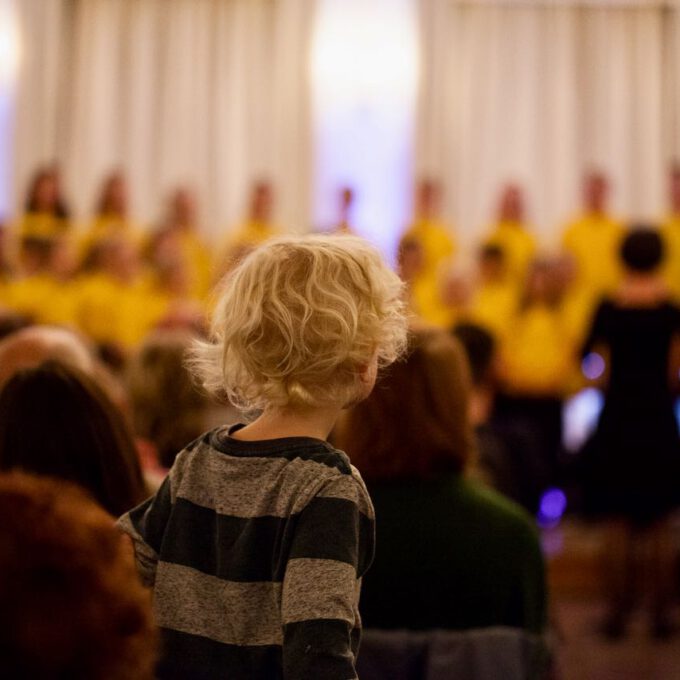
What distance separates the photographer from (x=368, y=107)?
33.4 ft

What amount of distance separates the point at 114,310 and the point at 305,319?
5.33 m

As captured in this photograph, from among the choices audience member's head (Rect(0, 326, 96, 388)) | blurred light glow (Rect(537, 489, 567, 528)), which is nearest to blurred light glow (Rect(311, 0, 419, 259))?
blurred light glow (Rect(537, 489, 567, 528))

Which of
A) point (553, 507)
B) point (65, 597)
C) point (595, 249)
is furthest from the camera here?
point (595, 249)

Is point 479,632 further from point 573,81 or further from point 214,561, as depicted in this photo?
point 573,81

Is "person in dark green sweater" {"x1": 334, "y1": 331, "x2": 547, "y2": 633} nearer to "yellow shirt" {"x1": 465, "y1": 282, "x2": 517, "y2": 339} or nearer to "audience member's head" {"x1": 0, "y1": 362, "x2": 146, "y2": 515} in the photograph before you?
"audience member's head" {"x1": 0, "y1": 362, "x2": 146, "y2": 515}

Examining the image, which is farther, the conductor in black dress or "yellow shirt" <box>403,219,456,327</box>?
"yellow shirt" <box>403,219,456,327</box>

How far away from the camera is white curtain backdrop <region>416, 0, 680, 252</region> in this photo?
10289mm

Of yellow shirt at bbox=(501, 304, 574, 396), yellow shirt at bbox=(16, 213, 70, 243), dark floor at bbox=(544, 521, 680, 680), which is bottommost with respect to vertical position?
dark floor at bbox=(544, 521, 680, 680)

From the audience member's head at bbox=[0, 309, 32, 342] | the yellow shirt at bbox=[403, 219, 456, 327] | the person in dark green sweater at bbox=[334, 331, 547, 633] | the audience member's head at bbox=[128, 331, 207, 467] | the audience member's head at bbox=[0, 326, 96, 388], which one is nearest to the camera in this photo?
the person in dark green sweater at bbox=[334, 331, 547, 633]

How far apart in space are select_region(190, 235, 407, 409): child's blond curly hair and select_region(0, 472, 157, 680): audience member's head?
1.27 ft

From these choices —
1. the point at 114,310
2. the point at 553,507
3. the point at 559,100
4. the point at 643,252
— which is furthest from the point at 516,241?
the point at 643,252

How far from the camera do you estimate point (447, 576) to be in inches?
71.6

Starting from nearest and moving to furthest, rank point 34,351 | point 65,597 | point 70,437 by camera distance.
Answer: point 65,597 → point 70,437 → point 34,351

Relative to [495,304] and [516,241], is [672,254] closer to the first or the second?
[516,241]
